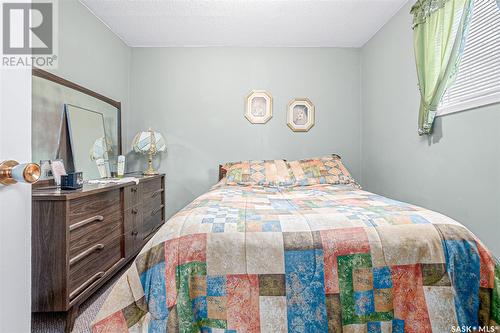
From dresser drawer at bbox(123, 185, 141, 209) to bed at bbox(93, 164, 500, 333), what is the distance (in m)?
1.21

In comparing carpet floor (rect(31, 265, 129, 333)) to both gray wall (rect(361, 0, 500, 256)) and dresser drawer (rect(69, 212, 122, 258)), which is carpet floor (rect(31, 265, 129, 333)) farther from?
gray wall (rect(361, 0, 500, 256))

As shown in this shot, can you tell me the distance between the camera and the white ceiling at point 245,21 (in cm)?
247

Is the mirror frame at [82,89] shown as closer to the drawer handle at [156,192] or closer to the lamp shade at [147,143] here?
the lamp shade at [147,143]

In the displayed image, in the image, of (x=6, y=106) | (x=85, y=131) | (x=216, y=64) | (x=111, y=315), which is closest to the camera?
(x=6, y=106)

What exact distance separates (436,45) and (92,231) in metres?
2.68

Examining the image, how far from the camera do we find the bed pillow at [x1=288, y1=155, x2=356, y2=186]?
2699 millimetres

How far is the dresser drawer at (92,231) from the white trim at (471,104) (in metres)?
2.52

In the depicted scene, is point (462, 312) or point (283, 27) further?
point (283, 27)

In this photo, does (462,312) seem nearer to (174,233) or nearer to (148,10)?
(174,233)

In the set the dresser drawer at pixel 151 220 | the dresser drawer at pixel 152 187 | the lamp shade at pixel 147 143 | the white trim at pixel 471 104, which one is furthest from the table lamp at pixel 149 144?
the white trim at pixel 471 104

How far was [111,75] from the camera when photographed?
116 inches

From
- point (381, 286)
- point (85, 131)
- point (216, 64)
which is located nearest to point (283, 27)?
point (216, 64)

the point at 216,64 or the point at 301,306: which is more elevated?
the point at 216,64

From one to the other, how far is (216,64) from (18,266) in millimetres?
3121
